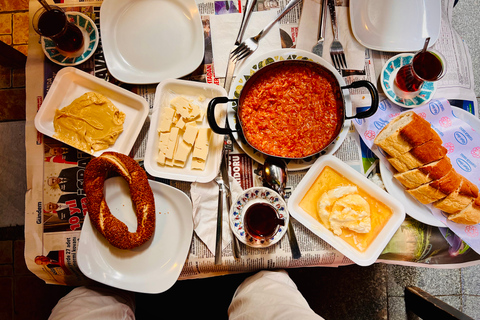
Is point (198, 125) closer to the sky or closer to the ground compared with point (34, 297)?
closer to the sky

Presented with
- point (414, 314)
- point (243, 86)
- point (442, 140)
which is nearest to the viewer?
point (243, 86)

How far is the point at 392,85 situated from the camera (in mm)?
1456

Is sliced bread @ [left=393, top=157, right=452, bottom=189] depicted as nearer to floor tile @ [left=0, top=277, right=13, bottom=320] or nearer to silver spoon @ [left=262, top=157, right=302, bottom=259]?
silver spoon @ [left=262, top=157, right=302, bottom=259]

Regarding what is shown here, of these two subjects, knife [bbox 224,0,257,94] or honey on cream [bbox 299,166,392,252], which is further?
knife [bbox 224,0,257,94]

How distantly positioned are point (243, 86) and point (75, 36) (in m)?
0.83

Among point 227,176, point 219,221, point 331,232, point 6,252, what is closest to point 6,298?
point 6,252

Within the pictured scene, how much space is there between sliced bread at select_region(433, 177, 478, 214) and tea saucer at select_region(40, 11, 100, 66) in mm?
1771

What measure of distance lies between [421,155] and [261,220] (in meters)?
0.76

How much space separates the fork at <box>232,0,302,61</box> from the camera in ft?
4.80

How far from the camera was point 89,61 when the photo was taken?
4.83 feet

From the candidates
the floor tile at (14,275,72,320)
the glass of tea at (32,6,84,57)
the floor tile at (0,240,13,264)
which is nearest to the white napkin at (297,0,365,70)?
the glass of tea at (32,6,84,57)

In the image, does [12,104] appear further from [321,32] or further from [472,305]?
[472,305]

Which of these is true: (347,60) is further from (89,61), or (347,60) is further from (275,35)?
(89,61)

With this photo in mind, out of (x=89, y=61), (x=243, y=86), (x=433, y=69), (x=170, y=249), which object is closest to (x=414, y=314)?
(x=433, y=69)
